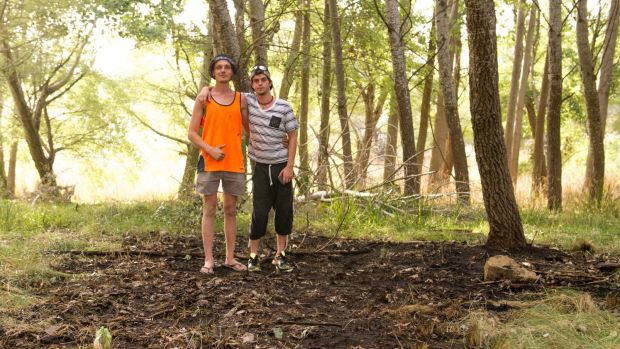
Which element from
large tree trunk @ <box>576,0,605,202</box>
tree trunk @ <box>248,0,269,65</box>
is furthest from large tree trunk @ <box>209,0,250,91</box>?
large tree trunk @ <box>576,0,605,202</box>

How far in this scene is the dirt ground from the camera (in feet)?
13.0

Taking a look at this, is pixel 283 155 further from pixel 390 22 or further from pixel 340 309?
pixel 390 22

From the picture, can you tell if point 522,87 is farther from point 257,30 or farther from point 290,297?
point 290,297

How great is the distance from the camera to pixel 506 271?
16.9 ft

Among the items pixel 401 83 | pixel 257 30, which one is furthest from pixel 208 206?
pixel 401 83

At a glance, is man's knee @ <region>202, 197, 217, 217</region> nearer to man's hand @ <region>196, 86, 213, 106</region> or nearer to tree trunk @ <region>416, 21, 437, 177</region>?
man's hand @ <region>196, 86, 213, 106</region>

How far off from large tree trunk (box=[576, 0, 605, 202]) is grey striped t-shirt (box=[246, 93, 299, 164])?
6385 mm

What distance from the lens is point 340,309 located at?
464cm

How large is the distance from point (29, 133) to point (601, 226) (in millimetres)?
16159

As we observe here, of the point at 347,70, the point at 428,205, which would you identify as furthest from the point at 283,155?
the point at 347,70

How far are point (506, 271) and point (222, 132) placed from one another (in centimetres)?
265

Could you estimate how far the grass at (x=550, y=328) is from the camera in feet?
11.8

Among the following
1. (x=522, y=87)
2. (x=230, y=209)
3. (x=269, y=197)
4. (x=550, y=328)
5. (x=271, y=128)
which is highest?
(x=522, y=87)

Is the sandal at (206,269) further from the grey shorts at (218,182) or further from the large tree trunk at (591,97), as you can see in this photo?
the large tree trunk at (591,97)
